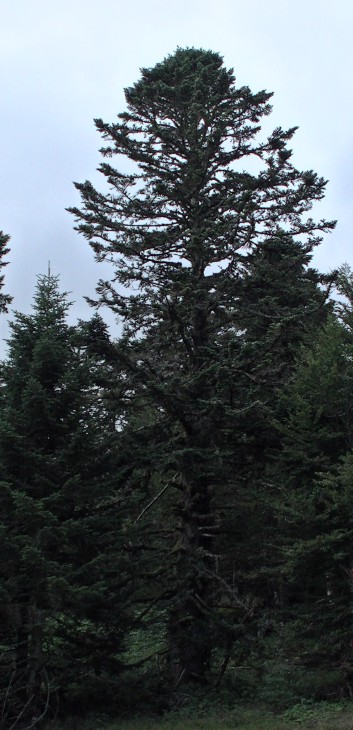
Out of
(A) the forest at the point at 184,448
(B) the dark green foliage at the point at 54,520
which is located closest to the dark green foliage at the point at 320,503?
(A) the forest at the point at 184,448

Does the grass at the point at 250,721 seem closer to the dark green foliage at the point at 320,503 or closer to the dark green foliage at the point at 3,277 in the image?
the dark green foliage at the point at 320,503

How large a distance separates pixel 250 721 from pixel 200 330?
29.2ft

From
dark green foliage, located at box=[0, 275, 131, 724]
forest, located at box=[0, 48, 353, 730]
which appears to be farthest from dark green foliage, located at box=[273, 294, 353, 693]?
dark green foliage, located at box=[0, 275, 131, 724]

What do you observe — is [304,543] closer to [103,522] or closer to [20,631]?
[103,522]

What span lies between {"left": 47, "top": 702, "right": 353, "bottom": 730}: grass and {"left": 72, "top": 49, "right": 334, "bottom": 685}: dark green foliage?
5.48 ft

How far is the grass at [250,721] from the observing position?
464 inches

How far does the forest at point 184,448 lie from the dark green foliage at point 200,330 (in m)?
0.06

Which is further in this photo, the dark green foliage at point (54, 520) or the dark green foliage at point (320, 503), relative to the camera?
the dark green foliage at point (320, 503)

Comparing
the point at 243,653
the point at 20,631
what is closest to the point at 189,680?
the point at 243,653

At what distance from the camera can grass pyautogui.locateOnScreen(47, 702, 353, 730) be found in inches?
Answer: 464

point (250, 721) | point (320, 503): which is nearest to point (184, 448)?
point (320, 503)

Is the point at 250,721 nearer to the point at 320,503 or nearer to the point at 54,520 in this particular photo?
the point at 320,503

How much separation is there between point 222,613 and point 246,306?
282 inches

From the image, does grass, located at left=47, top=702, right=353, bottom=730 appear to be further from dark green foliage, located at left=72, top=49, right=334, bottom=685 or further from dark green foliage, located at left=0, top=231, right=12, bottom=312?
dark green foliage, located at left=0, top=231, right=12, bottom=312
